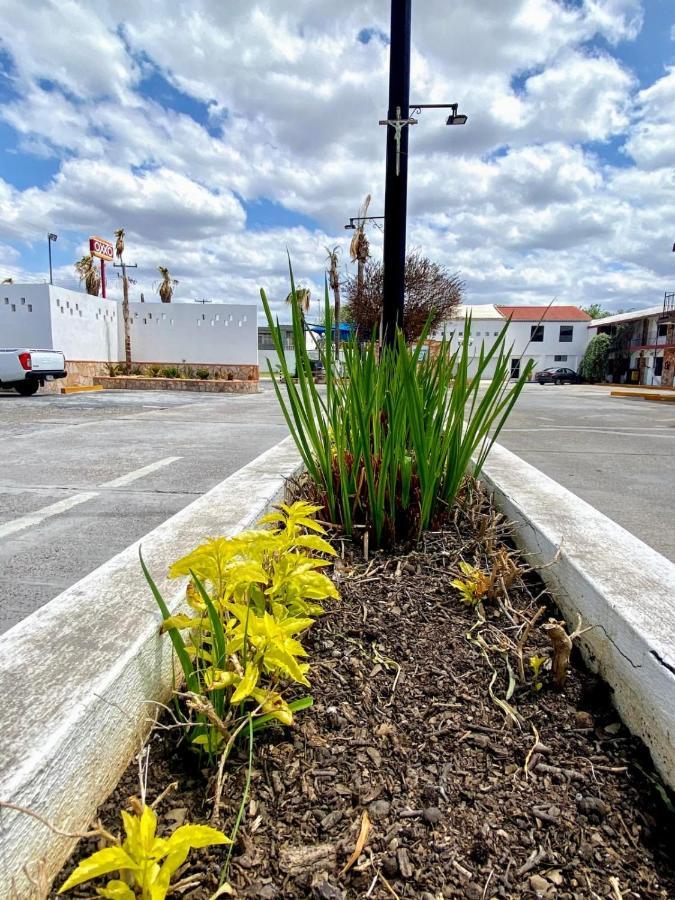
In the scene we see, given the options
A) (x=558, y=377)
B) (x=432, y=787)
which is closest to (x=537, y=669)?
(x=432, y=787)

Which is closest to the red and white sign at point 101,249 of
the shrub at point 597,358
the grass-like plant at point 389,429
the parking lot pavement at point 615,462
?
the parking lot pavement at point 615,462

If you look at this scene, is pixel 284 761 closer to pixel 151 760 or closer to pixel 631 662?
pixel 151 760

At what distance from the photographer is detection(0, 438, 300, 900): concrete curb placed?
70 centimetres

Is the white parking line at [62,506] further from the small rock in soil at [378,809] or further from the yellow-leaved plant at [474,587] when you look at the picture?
the small rock in soil at [378,809]

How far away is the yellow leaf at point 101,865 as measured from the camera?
61 centimetres

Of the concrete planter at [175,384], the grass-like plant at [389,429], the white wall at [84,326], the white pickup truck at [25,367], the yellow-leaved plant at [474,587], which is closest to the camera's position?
the yellow-leaved plant at [474,587]

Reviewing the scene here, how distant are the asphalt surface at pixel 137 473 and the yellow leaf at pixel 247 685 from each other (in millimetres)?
1249

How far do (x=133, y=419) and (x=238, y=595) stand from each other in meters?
8.41

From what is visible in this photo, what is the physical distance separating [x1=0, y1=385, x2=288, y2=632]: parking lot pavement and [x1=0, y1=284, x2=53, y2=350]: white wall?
10364 mm

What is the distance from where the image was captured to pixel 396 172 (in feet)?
9.40

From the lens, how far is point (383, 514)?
5.98 feet

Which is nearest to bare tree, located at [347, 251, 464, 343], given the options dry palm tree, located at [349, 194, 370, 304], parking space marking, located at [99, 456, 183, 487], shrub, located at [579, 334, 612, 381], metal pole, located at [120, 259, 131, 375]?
dry palm tree, located at [349, 194, 370, 304]

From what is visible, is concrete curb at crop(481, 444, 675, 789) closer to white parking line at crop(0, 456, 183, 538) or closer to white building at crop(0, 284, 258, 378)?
white parking line at crop(0, 456, 183, 538)

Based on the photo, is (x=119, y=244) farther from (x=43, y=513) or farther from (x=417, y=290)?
(x=43, y=513)
